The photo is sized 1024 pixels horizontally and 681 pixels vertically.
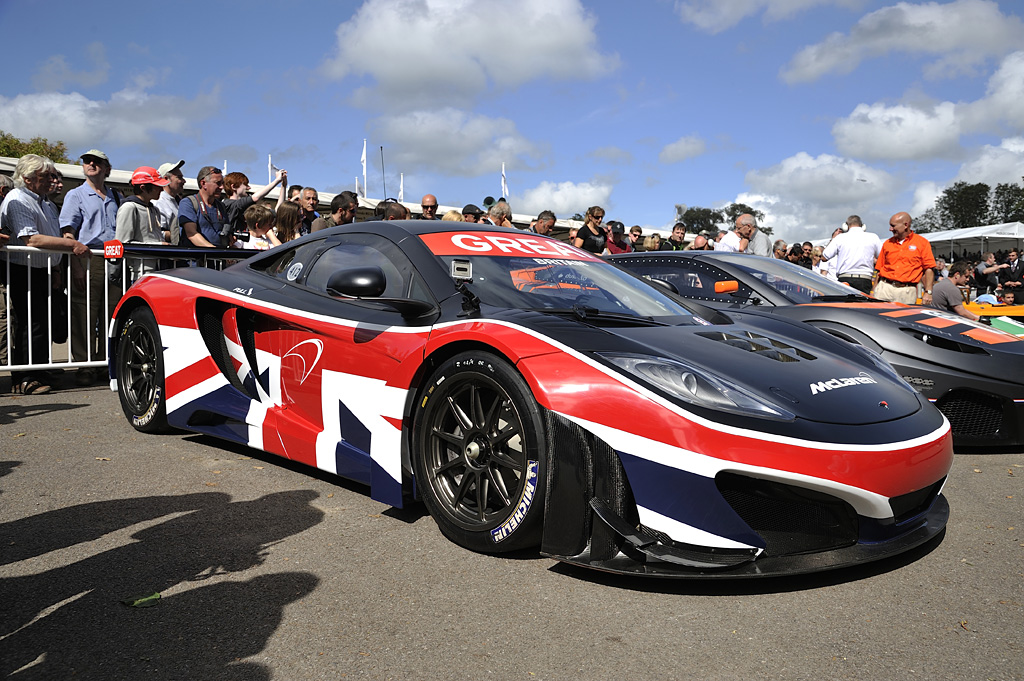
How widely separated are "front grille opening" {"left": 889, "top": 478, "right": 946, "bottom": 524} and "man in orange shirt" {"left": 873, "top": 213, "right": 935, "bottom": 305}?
610cm

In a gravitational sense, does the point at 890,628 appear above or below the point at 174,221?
below

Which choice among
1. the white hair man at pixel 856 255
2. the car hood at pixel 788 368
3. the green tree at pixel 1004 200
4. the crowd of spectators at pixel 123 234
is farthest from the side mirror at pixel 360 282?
the green tree at pixel 1004 200

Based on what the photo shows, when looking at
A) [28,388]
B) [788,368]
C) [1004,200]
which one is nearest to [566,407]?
[788,368]

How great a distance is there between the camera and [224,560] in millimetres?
2971

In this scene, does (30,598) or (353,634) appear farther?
(30,598)

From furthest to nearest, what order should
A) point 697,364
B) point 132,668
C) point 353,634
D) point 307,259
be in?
point 307,259 → point 697,364 → point 353,634 → point 132,668

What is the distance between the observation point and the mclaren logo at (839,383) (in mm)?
2992

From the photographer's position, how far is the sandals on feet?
22.0 feet

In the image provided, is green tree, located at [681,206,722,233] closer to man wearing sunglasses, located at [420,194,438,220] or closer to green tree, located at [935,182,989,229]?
green tree, located at [935,182,989,229]

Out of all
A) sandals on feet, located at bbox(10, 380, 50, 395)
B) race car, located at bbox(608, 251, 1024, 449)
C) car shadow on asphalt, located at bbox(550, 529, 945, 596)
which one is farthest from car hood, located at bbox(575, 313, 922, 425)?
sandals on feet, located at bbox(10, 380, 50, 395)

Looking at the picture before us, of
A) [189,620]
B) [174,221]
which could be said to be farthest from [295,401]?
[174,221]

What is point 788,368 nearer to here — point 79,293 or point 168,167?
point 79,293

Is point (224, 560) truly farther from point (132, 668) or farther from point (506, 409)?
point (506, 409)

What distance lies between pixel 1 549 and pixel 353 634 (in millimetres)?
1546
